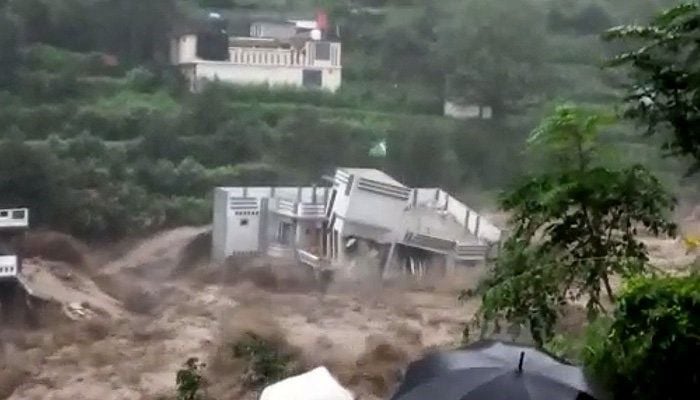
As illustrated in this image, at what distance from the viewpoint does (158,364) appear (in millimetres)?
2600

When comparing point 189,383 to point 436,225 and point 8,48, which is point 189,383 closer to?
point 436,225

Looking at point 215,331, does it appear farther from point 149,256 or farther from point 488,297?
point 488,297

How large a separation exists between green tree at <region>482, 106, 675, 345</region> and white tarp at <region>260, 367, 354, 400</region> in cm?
32

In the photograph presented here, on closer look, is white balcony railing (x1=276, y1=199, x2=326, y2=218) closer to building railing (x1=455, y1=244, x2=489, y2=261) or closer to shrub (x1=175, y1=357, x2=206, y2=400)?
building railing (x1=455, y1=244, x2=489, y2=261)

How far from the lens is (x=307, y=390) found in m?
1.80

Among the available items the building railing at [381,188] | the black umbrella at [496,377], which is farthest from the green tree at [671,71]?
the building railing at [381,188]

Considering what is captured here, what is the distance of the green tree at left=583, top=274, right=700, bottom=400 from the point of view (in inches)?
54.0

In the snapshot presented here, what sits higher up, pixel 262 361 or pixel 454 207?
pixel 454 207

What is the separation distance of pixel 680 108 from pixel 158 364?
154cm

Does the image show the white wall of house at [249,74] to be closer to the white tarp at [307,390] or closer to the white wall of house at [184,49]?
the white wall of house at [184,49]

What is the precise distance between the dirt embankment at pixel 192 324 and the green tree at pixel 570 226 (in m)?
0.80

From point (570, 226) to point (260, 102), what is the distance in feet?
4.42

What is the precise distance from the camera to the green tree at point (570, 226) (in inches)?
66.8

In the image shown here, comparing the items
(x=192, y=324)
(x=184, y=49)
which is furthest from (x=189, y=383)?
(x=184, y=49)
